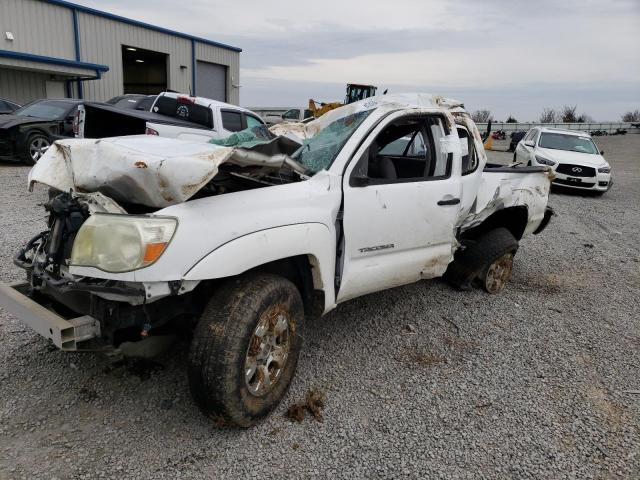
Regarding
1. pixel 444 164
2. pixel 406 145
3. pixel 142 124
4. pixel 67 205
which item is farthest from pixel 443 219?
pixel 142 124

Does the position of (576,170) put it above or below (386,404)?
above

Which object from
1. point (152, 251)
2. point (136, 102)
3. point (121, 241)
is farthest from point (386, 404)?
point (136, 102)

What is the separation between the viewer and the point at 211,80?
29109mm

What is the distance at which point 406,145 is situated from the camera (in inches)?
197

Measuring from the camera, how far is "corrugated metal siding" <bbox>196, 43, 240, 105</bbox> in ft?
91.0

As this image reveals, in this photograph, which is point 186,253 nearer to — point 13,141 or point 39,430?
point 39,430

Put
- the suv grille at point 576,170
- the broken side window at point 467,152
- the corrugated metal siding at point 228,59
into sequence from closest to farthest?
1. the broken side window at point 467,152
2. the suv grille at point 576,170
3. the corrugated metal siding at point 228,59

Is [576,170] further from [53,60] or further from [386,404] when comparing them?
[53,60]

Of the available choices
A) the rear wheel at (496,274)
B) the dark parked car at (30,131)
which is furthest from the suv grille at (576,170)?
the dark parked car at (30,131)

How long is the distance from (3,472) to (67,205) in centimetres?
140

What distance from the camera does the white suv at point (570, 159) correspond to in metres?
12.8

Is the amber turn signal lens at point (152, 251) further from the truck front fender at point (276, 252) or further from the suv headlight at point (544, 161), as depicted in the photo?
the suv headlight at point (544, 161)

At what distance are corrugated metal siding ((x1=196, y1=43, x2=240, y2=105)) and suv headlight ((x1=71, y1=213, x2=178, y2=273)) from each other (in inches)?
1084

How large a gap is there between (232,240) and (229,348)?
0.56m
